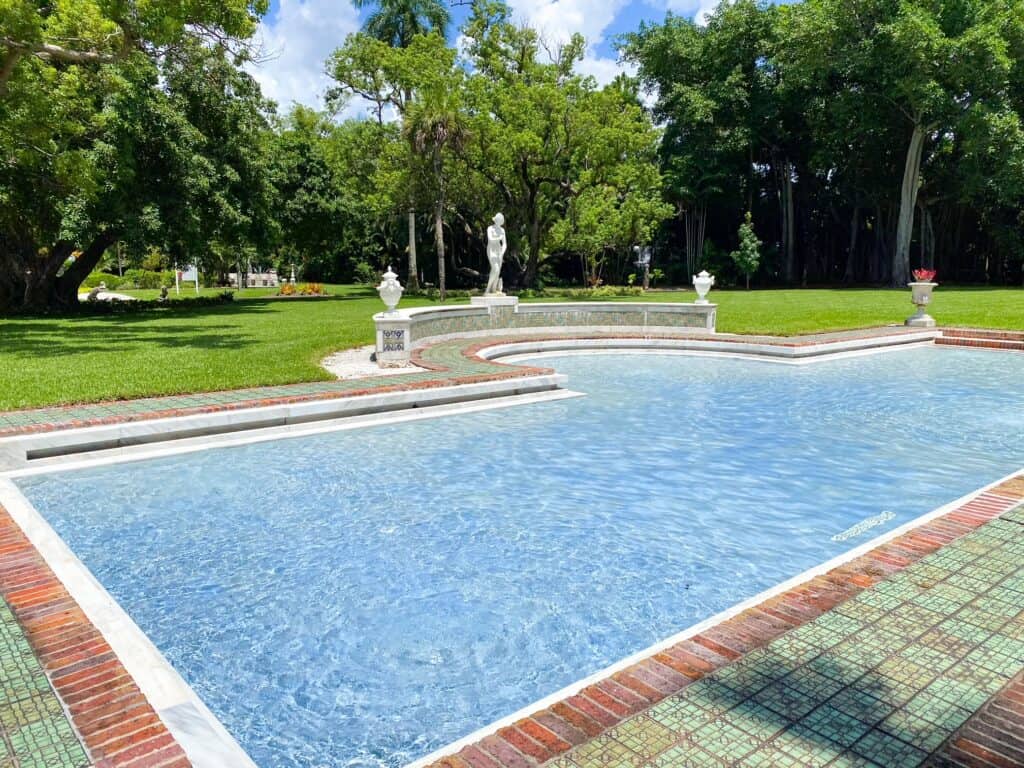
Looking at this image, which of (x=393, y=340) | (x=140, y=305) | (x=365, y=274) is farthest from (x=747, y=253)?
(x=393, y=340)

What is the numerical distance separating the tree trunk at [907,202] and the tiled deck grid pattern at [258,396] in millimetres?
30453

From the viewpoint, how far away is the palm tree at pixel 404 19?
1487 inches

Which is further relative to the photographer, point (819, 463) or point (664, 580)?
point (819, 463)

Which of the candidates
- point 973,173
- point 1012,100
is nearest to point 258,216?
point 973,173

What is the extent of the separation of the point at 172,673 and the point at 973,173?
3897 cm

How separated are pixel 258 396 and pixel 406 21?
114 ft

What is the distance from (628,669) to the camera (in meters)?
3.11

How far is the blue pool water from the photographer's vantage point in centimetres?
352

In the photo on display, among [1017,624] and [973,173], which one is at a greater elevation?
[973,173]

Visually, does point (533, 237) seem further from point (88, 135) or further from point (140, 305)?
point (88, 135)

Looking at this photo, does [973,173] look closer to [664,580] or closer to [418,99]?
[418,99]

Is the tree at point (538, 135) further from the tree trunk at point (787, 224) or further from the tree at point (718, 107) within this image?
the tree trunk at point (787, 224)

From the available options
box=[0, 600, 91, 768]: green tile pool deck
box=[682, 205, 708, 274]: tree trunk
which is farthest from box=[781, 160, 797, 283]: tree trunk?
box=[0, 600, 91, 768]: green tile pool deck

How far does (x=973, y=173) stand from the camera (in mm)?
32781
